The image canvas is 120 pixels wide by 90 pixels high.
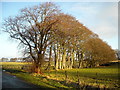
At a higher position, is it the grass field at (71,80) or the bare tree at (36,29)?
the bare tree at (36,29)

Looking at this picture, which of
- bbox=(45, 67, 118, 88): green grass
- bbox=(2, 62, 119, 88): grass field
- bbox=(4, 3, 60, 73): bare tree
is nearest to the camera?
bbox=(2, 62, 119, 88): grass field

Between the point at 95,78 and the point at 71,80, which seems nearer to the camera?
the point at 71,80

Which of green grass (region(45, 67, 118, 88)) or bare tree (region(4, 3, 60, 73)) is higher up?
bare tree (region(4, 3, 60, 73))

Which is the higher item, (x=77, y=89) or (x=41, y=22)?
(x=41, y=22)

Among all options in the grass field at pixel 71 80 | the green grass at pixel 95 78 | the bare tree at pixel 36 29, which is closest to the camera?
the grass field at pixel 71 80

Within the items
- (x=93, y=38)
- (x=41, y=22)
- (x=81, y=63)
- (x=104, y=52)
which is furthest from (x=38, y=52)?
(x=104, y=52)

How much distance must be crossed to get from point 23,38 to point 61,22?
837 cm

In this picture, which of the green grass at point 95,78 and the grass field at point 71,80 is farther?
the green grass at point 95,78

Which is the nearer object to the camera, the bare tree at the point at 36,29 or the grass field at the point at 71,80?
the grass field at the point at 71,80

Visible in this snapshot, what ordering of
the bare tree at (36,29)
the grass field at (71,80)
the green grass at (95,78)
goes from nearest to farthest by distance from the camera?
the grass field at (71,80) < the green grass at (95,78) < the bare tree at (36,29)

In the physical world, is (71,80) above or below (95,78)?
above

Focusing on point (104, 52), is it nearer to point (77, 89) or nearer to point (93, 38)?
point (93, 38)

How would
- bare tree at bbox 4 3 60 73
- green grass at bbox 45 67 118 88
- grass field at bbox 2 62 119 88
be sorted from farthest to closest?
bare tree at bbox 4 3 60 73, green grass at bbox 45 67 118 88, grass field at bbox 2 62 119 88

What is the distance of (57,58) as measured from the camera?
47.6m
